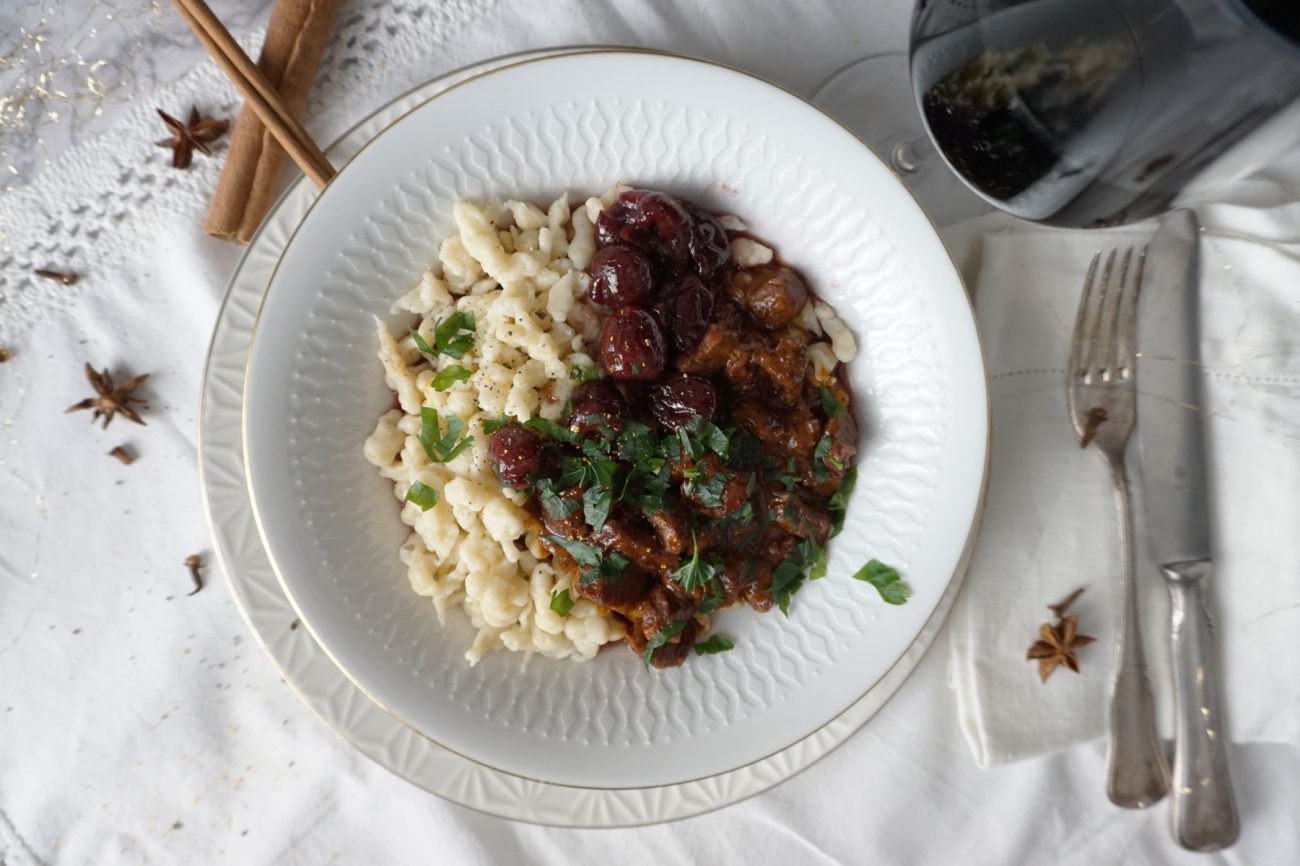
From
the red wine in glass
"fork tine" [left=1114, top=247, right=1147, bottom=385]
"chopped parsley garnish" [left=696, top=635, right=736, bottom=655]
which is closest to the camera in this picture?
the red wine in glass

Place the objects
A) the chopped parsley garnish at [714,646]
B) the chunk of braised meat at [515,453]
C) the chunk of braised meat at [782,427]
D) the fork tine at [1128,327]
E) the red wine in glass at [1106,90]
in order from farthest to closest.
A: the fork tine at [1128,327] < the chopped parsley garnish at [714,646] < the chunk of braised meat at [782,427] < the chunk of braised meat at [515,453] < the red wine in glass at [1106,90]

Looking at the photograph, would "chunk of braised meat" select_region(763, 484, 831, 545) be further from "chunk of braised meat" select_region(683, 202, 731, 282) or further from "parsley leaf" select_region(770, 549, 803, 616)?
"chunk of braised meat" select_region(683, 202, 731, 282)

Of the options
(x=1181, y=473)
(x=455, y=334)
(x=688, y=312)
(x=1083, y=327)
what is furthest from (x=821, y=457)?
(x=1181, y=473)

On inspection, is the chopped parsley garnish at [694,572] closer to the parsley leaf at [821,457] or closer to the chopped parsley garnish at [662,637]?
the chopped parsley garnish at [662,637]

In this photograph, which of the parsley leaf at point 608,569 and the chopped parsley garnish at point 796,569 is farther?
the chopped parsley garnish at point 796,569

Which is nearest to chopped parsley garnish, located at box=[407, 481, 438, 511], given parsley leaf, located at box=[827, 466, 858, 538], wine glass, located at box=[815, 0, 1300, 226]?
parsley leaf, located at box=[827, 466, 858, 538]

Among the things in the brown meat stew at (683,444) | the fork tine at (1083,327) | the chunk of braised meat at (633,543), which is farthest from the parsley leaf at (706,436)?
the fork tine at (1083,327)
